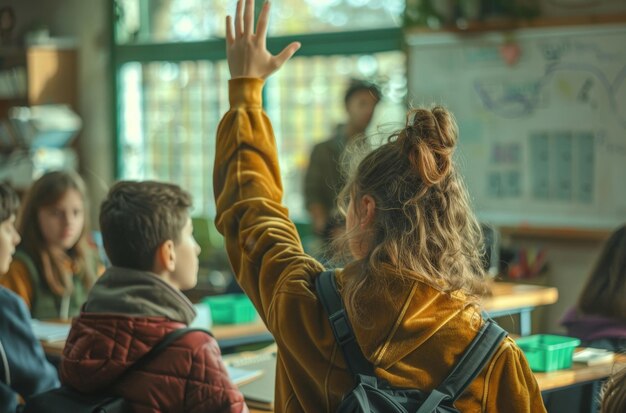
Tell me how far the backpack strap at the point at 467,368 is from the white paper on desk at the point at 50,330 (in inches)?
72.2

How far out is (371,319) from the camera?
177 centimetres

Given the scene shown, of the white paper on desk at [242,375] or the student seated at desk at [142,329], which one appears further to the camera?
the white paper on desk at [242,375]

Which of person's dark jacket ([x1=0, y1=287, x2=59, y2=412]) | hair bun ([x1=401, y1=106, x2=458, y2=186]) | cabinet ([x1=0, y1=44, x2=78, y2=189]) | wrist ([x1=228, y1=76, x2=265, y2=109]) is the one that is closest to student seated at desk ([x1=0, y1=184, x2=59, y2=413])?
person's dark jacket ([x1=0, y1=287, x2=59, y2=412])

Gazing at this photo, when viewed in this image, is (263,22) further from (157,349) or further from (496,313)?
(496,313)

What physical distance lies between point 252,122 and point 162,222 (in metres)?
0.49

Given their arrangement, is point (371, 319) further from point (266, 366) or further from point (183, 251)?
point (266, 366)

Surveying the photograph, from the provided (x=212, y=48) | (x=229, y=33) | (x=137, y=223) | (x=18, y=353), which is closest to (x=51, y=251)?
(x=18, y=353)

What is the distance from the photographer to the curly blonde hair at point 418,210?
70.7 inches

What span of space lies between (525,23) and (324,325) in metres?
3.97

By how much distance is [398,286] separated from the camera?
5.82 ft

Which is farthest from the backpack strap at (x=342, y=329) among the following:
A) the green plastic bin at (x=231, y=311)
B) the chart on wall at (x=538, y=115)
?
the chart on wall at (x=538, y=115)

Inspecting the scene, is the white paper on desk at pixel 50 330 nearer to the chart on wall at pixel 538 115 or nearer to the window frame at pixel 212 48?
the chart on wall at pixel 538 115

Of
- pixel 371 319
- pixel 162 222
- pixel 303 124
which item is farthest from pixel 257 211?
pixel 303 124

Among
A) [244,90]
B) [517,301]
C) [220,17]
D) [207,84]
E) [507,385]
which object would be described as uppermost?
[220,17]
